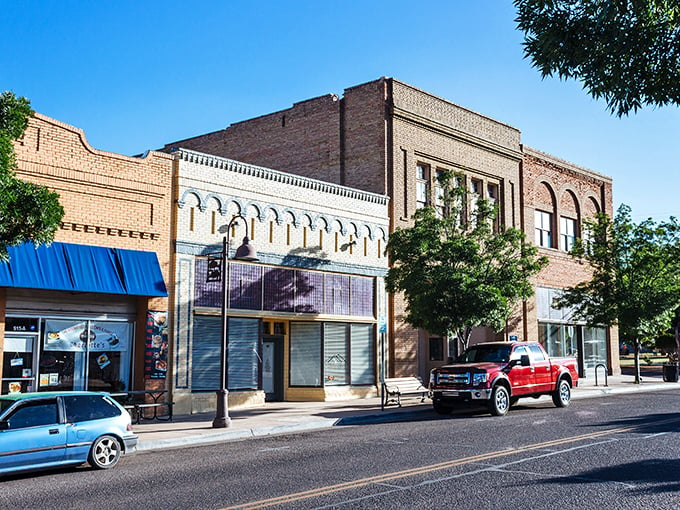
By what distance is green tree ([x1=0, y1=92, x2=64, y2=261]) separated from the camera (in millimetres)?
12953

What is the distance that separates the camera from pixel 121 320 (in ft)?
64.3

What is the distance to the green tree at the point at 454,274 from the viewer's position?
22.6 metres

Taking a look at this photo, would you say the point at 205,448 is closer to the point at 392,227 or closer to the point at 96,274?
the point at 96,274

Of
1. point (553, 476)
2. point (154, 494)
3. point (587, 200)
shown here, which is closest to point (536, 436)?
point (553, 476)

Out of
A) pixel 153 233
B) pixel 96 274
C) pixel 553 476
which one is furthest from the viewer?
pixel 153 233

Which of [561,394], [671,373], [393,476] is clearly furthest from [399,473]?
[671,373]

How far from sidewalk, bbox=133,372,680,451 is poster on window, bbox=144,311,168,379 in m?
1.40

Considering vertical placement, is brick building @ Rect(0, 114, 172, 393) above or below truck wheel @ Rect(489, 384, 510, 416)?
above

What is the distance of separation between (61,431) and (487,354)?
41.4ft

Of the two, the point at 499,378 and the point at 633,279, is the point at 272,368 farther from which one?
the point at 633,279

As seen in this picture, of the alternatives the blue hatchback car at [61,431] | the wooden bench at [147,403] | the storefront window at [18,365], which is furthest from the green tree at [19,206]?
the wooden bench at [147,403]

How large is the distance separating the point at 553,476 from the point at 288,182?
16.3m

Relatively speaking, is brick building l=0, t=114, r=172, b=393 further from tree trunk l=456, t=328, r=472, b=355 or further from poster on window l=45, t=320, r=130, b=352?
tree trunk l=456, t=328, r=472, b=355

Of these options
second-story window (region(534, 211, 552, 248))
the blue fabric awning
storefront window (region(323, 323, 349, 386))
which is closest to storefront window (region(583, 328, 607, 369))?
second-story window (region(534, 211, 552, 248))
